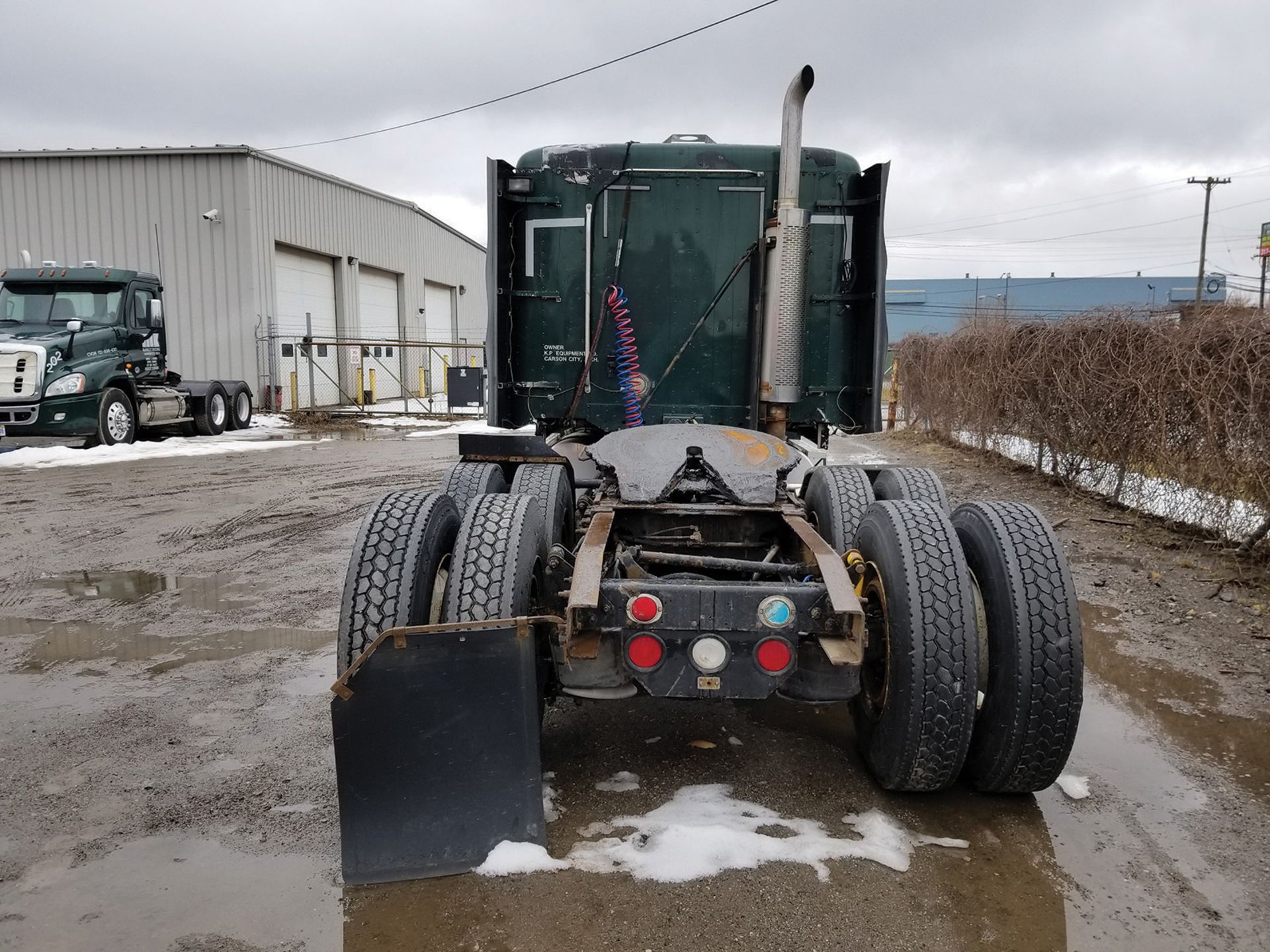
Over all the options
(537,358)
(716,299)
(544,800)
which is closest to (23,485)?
(537,358)

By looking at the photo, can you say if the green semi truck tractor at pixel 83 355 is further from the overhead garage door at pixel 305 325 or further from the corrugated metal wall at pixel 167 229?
the overhead garage door at pixel 305 325

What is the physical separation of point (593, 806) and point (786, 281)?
321 centimetres

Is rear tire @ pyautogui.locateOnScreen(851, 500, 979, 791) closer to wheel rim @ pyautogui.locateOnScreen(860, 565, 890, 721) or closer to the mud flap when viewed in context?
wheel rim @ pyautogui.locateOnScreen(860, 565, 890, 721)

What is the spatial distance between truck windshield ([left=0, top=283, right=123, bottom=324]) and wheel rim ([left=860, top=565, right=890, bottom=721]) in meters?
15.3

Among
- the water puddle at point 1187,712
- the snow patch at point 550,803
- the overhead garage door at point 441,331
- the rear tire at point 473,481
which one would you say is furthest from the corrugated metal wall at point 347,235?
the water puddle at point 1187,712

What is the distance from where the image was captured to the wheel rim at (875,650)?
3.27m

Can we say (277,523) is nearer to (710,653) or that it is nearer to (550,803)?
(550,803)

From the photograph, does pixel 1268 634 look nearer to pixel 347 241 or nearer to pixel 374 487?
pixel 374 487

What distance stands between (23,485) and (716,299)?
9.51 m

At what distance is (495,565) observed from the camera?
323cm

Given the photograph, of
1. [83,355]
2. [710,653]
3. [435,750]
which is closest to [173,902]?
[435,750]

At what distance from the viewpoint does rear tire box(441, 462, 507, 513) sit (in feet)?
17.0

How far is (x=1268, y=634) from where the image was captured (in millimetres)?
5371

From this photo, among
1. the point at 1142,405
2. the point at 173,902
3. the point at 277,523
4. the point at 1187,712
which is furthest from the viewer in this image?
the point at 277,523
